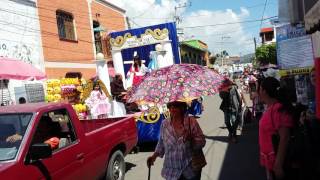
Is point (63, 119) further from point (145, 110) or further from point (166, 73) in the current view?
point (145, 110)

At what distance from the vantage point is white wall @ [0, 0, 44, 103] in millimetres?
18219

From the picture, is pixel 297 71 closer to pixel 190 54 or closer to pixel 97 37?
pixel 97 37

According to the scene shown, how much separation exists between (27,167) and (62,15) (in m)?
20.6

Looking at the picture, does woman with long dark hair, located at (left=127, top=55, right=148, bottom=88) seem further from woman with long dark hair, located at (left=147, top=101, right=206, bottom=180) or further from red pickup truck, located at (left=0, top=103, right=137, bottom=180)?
woman with long dark hair, located at (left=147, top=101, right=206, bottom=180)

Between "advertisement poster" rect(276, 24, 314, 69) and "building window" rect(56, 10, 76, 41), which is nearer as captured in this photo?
"advertisement poster" rect(276, 24, 314, 69)

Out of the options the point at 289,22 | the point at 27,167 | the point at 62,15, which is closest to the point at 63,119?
the point at 27,167

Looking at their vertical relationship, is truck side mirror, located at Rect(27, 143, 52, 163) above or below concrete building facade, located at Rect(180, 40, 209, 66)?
below

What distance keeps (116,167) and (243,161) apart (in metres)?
2.73

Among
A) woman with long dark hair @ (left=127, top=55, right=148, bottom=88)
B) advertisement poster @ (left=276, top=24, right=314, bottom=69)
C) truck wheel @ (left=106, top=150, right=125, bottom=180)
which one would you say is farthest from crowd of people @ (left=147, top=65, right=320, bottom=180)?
woman with long dark hair @ (left=127, top=55, right=148, bottom=88)

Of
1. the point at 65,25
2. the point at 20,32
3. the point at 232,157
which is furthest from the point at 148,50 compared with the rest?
the point at 65,25

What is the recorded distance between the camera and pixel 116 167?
766 cm

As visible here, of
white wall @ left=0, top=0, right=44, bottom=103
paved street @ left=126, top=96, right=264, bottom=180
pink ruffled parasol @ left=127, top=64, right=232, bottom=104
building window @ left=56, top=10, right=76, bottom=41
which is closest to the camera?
pink ruffled parasol @ left=127, top=64, right=232, bottom=104

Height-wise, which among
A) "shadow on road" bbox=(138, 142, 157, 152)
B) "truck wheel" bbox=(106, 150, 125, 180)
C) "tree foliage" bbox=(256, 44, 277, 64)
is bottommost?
"shadow on road" bbox=(138, 142, 157, 152)

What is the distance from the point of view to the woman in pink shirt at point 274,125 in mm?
3955
